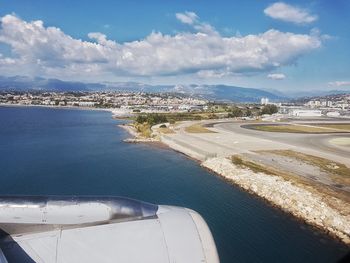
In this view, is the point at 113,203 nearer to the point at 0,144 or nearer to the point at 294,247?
the point at 294,247

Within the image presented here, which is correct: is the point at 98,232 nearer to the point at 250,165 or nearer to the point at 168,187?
the point at 168,187

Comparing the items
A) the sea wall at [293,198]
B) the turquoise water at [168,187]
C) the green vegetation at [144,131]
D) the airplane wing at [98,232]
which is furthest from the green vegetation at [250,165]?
the airplane wing at [98,232]

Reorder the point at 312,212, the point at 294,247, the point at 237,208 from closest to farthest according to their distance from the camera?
the point at 294,247, the point at 312,212, the point at 237,208

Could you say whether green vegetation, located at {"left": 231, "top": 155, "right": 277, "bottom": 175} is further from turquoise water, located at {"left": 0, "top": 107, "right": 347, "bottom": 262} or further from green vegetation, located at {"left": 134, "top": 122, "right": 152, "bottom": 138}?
green vegetation, located at {"left": 134, "top": 122, "right": 152, "bottom": 138}

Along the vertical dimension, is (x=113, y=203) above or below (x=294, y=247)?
above

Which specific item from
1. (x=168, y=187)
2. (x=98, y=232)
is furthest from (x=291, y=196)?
(x=98, y=232)

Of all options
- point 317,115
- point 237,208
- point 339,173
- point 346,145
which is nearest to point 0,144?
point 237,208

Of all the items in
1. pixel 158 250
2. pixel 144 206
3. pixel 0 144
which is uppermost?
pixel 144 206
